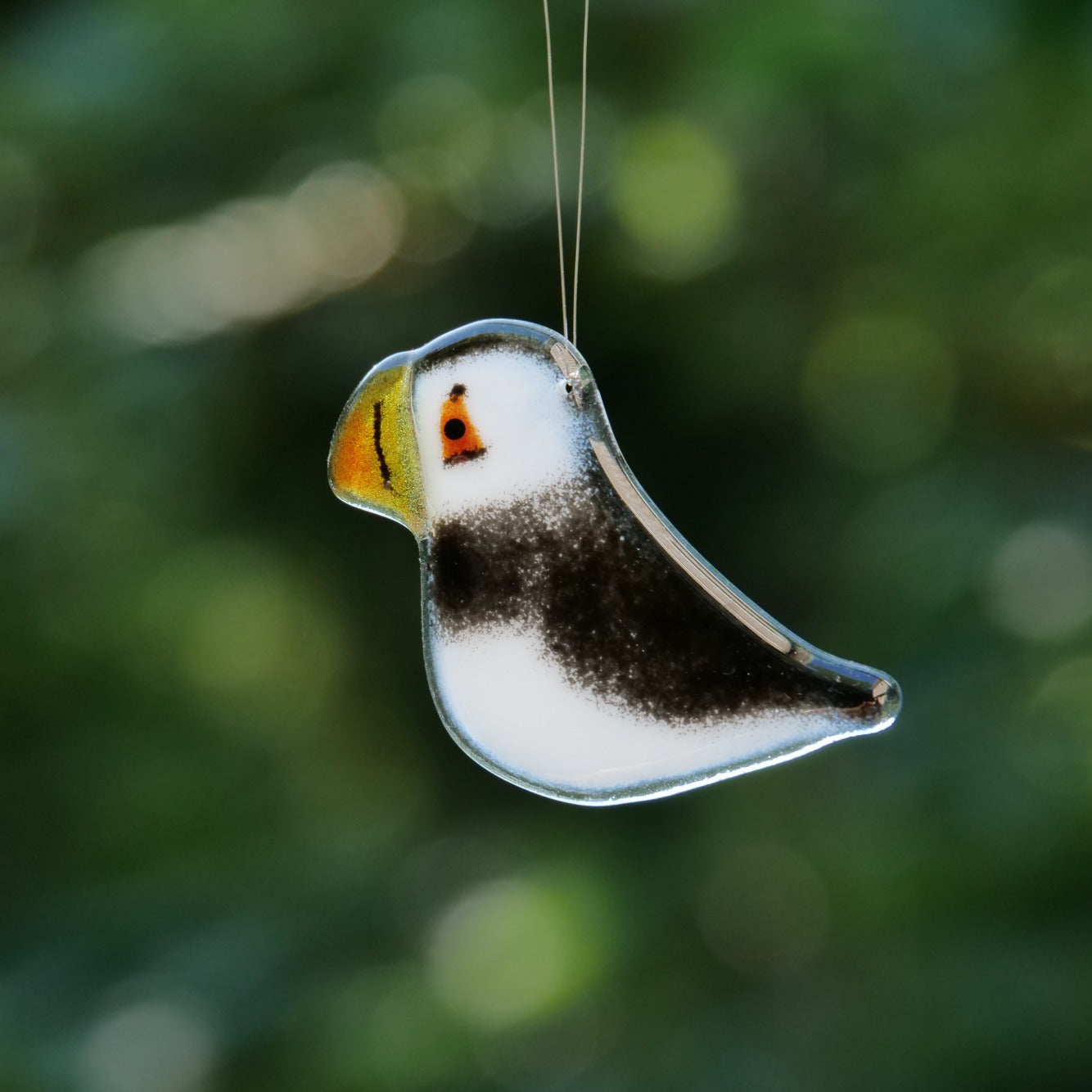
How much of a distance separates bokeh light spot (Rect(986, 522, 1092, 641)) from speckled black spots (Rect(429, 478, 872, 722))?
0.58 meters

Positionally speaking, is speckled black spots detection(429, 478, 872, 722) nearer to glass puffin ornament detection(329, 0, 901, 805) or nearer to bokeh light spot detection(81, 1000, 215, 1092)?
glass puffin ornament detection(329, 0, 901, 805)

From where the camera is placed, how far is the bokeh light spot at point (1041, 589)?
95cm

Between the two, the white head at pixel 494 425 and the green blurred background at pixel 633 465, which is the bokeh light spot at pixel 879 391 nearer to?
the green blurred background at pixel 633 465

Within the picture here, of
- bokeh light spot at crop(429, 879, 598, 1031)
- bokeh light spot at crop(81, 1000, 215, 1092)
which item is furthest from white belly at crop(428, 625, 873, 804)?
bokeh light spot at crop(81, 1000, 215, 1092)

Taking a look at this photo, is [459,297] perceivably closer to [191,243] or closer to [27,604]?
[191,243]

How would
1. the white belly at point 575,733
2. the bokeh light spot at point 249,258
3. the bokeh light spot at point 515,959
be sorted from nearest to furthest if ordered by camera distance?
the white belly at point 575,733 → the bokeh light spot at point 515,959 → the bokeh light spot at point 249,258

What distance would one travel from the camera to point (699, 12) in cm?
93

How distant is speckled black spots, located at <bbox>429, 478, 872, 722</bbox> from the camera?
443 millimetres

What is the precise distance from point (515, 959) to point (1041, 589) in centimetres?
48

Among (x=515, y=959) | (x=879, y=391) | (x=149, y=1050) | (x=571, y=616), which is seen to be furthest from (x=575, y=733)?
(x=879, y=391)

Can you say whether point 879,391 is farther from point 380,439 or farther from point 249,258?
point 380,439

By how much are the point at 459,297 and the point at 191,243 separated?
252 millimetres

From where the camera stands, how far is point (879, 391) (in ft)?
3.88

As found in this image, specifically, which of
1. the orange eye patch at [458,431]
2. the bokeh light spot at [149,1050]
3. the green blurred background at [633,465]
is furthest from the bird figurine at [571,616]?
the bokeh light spot at [149,1050]
